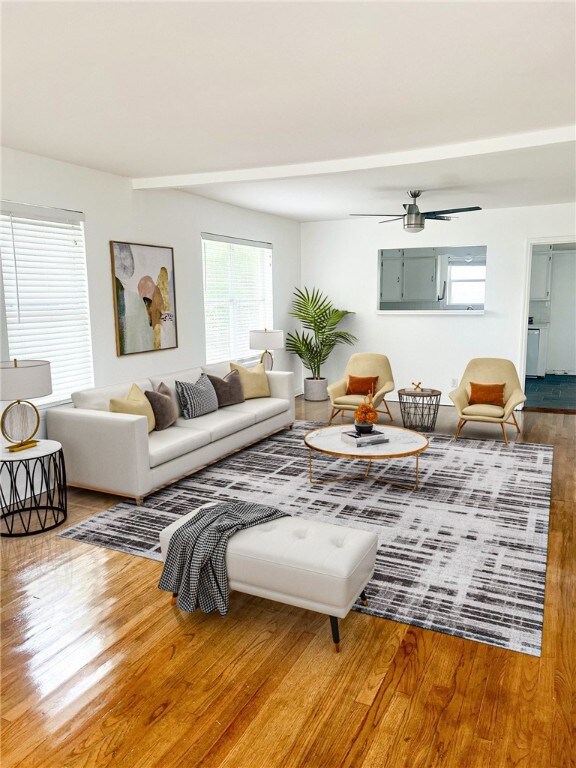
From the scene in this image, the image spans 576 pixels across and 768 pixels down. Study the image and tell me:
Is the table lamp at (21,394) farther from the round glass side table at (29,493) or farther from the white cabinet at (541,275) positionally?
the white cabinet at (541,275)

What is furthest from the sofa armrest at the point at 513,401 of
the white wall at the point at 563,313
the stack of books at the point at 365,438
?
the white wall at the point at 563,313

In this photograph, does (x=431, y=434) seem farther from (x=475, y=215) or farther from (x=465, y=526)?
(x=475, y=215)

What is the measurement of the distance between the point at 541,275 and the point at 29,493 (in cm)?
880

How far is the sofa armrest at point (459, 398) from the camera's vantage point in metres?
5.84

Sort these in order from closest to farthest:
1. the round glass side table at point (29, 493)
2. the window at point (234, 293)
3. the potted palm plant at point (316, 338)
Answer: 1. the round glass side table at point (29, 493)
2. the window at point (234, 293)
3. the potted palm plant at point (316, 338)

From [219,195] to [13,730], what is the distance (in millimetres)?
5126

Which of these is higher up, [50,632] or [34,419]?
[34,419]

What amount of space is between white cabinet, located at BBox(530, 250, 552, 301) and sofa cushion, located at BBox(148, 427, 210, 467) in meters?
7.29

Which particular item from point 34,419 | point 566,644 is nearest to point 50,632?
point 34,419

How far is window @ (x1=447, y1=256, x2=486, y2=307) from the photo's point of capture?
8492mm

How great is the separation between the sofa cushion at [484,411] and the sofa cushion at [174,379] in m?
2.79

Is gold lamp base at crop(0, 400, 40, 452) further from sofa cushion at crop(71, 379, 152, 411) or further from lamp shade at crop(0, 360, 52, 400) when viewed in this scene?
sofa cushion at crop(71, 379, 152, 411)

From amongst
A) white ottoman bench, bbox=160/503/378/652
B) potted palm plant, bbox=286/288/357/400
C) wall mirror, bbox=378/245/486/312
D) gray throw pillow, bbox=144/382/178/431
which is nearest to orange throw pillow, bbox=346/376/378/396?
potted palm plant, bbox=286/288/357/400

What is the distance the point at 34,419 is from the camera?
411 centimetres
